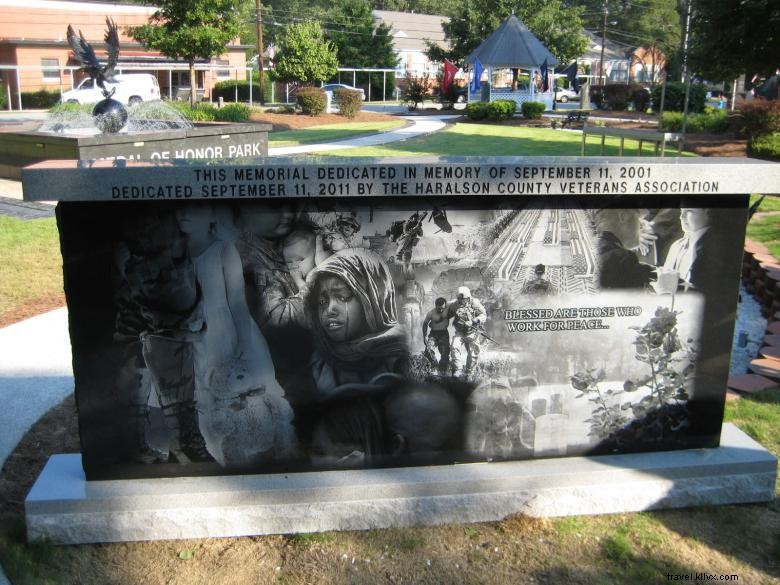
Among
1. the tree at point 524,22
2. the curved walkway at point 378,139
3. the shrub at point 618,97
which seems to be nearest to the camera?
the curved walkway at point 378,139

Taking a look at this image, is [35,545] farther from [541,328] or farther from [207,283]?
[541,328]

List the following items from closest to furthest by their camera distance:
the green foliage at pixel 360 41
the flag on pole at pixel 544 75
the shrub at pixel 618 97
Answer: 1. the flag on pole at pixel 544 75
2. the shrub at pixel 618 97
3. the green foliage at pixel 360 41

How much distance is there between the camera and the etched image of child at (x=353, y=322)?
389cm

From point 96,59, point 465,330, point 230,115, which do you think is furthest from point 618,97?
point 465,330

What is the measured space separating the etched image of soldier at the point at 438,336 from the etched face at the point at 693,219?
1267 millimetres

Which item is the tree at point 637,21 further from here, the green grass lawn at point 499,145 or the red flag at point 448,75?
the green grass lawn at point 499,145

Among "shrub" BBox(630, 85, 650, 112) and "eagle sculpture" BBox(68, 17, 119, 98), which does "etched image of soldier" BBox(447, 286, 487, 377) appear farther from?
"shrub" BBox(630, 85, 650, 112)

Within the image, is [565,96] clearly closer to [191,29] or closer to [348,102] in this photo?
[348,102]

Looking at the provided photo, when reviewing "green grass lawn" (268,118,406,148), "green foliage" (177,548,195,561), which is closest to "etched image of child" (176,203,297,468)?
"green foliage" (177,548,195,561)

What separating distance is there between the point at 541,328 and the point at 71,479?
2409 millimetres

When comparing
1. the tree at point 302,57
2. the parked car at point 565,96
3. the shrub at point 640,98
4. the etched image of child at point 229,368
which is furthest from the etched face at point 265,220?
the parked car at point 565,96

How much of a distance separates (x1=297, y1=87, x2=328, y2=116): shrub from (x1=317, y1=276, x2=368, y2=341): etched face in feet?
110

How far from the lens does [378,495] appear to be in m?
3.95

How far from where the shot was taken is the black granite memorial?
373 centimetres
